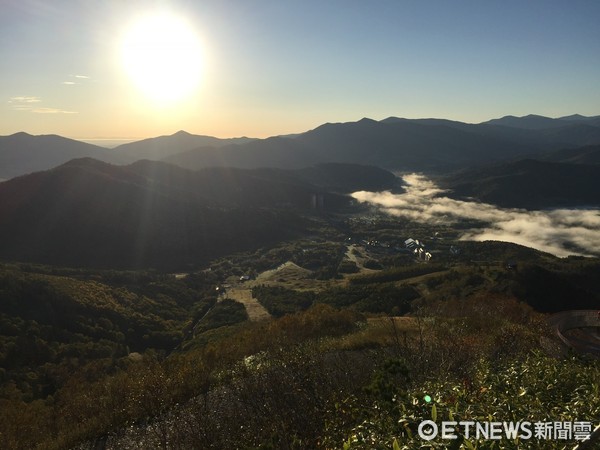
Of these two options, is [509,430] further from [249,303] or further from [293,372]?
[249,303]

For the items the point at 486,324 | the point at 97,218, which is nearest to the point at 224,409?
the point at 486,324

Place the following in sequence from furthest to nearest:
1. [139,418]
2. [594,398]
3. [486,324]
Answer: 1. [486,324]
2. [139,418]
3. [594,398]

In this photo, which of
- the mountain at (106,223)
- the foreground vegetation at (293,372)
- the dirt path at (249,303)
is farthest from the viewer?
the mountain at (106,223)

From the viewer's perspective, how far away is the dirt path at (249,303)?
87562 mm

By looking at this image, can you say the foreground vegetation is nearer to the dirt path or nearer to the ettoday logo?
the ettoday logo

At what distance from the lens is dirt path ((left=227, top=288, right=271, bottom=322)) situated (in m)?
87.6

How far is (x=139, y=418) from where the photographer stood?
17.4 metres

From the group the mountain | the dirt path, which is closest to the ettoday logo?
the dirt path

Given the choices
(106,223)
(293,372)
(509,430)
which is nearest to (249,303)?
(106,223)

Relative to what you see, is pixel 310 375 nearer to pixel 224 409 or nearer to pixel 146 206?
pixel 224 409

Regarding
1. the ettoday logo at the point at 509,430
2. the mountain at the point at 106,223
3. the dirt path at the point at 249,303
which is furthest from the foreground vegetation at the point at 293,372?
the mountain at the point at 106,223

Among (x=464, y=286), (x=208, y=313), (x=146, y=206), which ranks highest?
(x=146, y=206)

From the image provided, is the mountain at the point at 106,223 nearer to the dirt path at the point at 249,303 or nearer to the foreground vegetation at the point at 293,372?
the dirt path at the point at 249,303

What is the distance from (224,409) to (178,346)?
188ft
